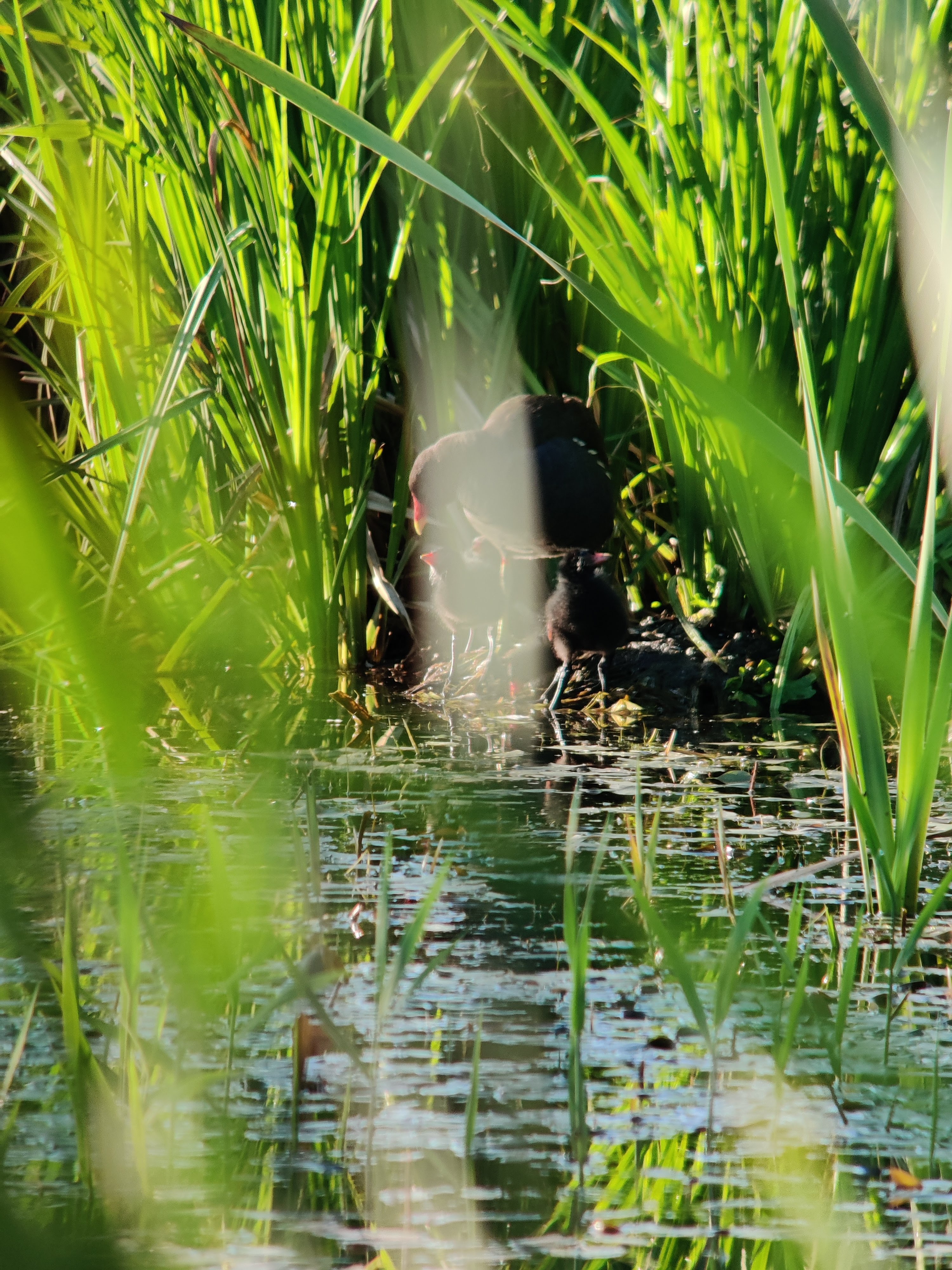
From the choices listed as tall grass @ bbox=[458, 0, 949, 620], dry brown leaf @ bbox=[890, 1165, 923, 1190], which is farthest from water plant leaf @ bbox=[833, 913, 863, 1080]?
tall grass @ bbox=[458, 0, 949, 620]

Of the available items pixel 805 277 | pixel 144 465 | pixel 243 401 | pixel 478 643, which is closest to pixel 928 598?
pixel 144 465

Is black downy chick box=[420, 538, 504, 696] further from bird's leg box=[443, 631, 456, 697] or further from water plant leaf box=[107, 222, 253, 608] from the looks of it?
water plant leaf box=[107, 222, 253, 608]

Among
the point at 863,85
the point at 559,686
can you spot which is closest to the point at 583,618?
the point at 559,686

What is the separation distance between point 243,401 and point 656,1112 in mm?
2257

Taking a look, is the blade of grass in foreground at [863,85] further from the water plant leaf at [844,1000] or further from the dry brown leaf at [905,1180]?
the dry brown leaf at [905,1180]

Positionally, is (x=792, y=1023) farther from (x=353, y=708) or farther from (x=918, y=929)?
(x=353, y=708)

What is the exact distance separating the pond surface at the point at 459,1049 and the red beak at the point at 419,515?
1.37 meters

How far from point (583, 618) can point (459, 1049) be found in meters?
1.81

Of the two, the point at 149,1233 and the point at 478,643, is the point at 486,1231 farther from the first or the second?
the point at 478,643

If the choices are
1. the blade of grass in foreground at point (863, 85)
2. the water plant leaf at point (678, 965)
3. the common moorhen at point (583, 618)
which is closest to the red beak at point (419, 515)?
the common moorhen at point (583, 618)

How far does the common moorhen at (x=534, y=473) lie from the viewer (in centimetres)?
311

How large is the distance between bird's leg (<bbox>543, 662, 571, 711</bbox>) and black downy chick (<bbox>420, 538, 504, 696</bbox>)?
24cm

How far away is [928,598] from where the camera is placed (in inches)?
58.6

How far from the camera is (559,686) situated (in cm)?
305
